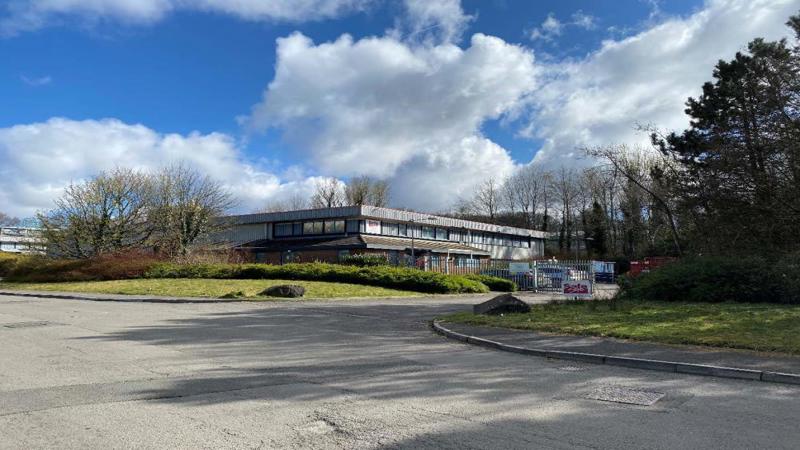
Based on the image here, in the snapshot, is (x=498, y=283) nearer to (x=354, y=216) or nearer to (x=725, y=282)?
(x=725, y=282)

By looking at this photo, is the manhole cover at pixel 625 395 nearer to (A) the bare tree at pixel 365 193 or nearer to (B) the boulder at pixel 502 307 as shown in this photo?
(B) the boulder at pixel 502 307

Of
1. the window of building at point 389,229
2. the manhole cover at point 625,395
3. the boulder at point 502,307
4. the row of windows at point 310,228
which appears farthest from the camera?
the window of building at point 389,229

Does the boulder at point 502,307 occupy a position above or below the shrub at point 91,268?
below

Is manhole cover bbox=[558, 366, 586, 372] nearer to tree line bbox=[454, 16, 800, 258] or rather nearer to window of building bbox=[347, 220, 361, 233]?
tree line bbox=[454, 16, 800, 258]

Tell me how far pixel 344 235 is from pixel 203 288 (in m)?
22.9

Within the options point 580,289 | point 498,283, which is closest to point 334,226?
point 498,283

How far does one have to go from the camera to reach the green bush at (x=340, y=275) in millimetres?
28484

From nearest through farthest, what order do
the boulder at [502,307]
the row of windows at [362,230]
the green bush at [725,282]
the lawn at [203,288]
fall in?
the boulder at [502,307] < the green bush at [725,282] < the lawn at [203,288] < the row of windows at [362,230]

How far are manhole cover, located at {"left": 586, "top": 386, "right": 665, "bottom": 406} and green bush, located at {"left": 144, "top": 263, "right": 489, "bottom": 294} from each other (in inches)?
809

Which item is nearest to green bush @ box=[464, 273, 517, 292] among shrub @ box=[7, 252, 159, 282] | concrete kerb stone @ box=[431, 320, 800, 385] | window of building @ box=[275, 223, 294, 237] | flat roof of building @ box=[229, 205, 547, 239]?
flat roof of building @ box=[229, 205, 547, 239]

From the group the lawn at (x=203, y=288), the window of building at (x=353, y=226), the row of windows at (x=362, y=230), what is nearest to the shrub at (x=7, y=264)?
the lawn at (x=203, y=288)

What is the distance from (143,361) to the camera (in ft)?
29.8

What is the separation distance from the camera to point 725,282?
1712cm

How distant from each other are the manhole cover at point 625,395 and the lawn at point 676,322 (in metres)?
3.83
